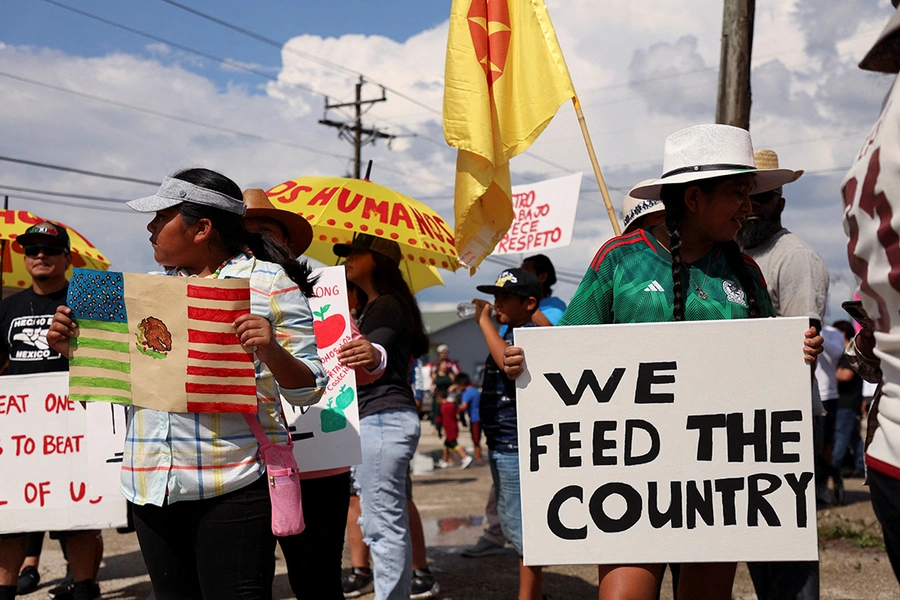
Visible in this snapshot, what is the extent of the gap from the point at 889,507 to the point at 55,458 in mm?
3973

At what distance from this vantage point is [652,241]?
9.95ft

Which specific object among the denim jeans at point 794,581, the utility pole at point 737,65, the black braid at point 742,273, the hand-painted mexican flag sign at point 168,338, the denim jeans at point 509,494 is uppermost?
the utility pole at point 737,65

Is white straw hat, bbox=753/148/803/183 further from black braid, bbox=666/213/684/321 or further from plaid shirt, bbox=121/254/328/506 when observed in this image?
plaid shirt, bbox=121/254/328/506

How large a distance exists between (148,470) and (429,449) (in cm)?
1736

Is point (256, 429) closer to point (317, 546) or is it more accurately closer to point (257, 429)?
point (257, 429)

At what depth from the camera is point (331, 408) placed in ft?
12.9

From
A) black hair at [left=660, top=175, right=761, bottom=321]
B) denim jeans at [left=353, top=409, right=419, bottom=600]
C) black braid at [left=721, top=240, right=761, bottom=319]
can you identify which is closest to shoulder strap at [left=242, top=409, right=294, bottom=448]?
black hair at [left=660, top=175, right=761, bottom=321]

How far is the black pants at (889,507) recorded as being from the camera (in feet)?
5.93

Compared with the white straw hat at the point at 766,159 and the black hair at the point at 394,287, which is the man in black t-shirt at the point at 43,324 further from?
the white straw hat at the point at 766,159

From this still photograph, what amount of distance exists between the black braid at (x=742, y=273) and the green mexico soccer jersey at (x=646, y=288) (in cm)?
2

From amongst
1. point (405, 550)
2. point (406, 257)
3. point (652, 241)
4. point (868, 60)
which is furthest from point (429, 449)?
point (868, 60)

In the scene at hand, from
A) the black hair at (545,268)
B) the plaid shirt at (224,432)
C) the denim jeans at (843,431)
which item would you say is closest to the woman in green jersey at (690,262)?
the plaid shirt at (224,432)

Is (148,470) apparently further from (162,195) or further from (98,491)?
(98,491)

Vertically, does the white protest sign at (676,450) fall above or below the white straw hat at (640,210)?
below
